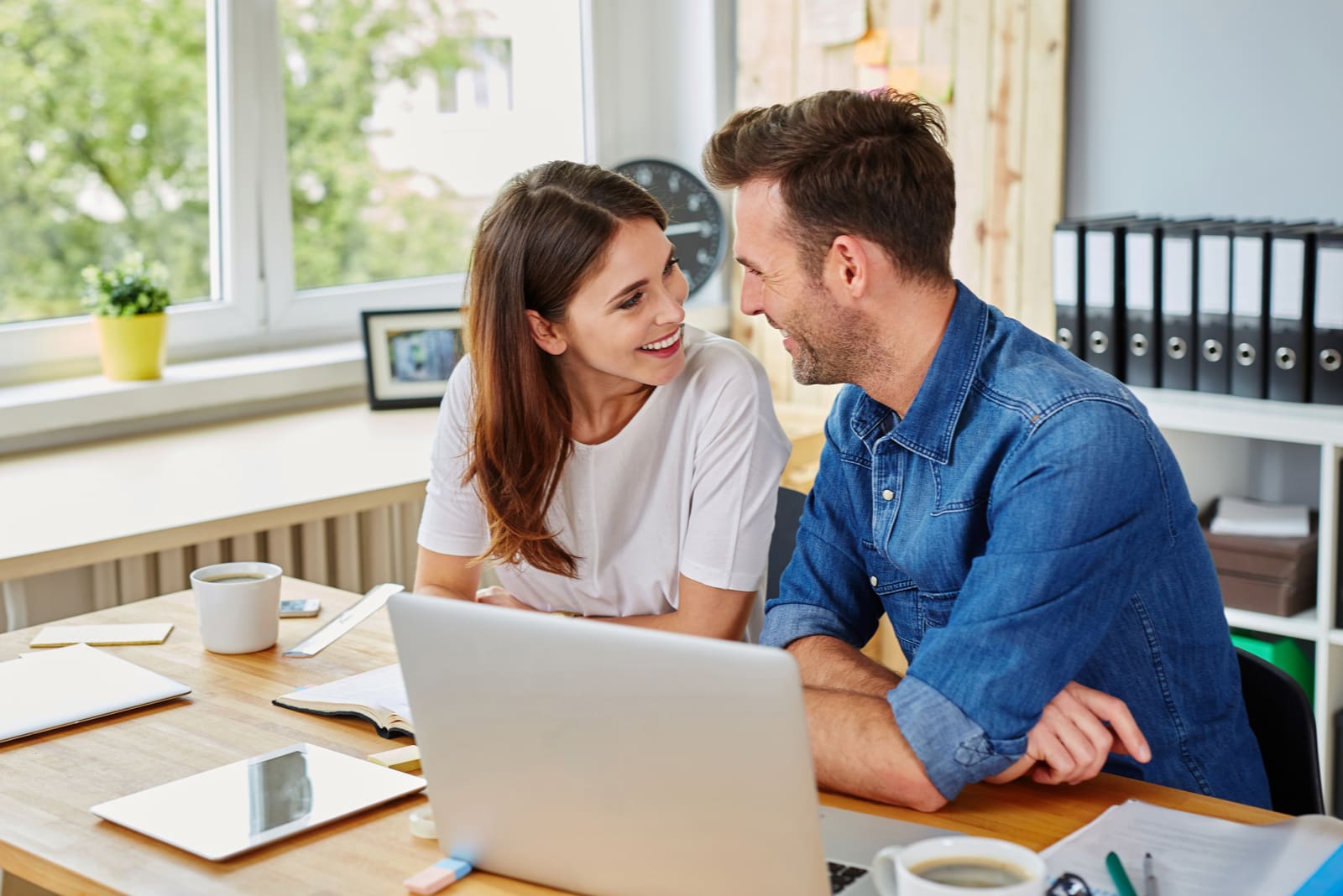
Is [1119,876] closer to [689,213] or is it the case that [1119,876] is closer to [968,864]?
[968,864]

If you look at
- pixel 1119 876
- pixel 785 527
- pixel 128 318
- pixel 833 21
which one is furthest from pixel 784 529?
pixel 833 21

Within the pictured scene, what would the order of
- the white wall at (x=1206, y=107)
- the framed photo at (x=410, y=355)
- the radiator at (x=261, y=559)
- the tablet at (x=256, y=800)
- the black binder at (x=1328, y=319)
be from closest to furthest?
the tablet at (x=256, y=800) → the radiator at (x=261, y=559) → the black binder at (x=1328, y=319) → the white wall at (x=1206, y=107) → the framed photo at (x=410, y=355)

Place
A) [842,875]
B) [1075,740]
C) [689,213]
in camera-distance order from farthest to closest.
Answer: [689,213]
[1075,740]
[842,875]

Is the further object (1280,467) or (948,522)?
(1280,467)

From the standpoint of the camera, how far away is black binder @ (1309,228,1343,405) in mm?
2377

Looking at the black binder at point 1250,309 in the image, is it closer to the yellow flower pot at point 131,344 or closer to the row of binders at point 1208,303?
the row of binders at point 1208,303

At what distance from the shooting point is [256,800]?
121 centimetres

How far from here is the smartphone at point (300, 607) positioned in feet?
5.73

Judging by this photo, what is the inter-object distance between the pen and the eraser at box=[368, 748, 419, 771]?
584 millimetres

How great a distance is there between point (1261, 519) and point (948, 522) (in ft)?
4.90

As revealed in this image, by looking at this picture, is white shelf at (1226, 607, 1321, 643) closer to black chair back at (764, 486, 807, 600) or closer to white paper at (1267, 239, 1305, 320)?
white paper at (1267, 239, 1305, 320)

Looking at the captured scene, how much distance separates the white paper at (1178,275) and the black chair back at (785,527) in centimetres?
102

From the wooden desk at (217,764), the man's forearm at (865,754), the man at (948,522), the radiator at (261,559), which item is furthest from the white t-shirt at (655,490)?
the radiator at (261,559)

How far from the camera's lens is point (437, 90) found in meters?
3.31
